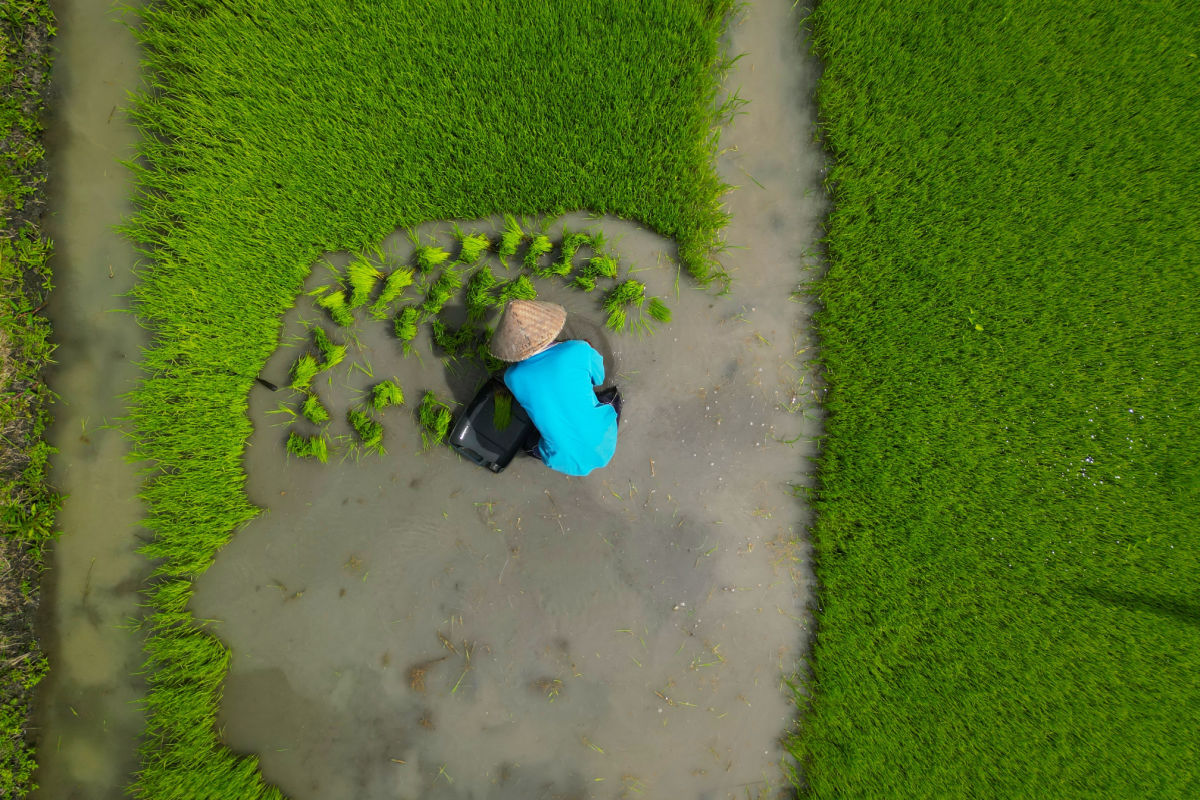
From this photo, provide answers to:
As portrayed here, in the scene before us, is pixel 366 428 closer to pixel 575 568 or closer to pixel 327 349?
pixel 327 349

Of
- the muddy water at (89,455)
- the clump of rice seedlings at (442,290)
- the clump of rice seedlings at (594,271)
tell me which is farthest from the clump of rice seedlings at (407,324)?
the muddy water at (89,455)

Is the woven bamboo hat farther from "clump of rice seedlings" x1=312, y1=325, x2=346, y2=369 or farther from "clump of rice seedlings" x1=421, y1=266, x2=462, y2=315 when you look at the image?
"clump of rice seedlings" x1=312, y1=325, x2=346, y2=369

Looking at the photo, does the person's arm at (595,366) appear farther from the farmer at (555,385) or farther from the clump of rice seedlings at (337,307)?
the clump of rice seedlings at (337,307)

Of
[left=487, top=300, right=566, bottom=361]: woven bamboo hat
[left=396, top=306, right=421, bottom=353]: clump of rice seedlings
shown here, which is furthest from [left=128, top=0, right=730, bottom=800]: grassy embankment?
[left=487, top=300, right=566, bottom=361]: woven bamboo hat

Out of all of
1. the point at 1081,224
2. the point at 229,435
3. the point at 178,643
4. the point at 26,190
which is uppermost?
the point at 26,190

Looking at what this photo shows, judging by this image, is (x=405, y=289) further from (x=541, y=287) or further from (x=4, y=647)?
(x=4, y=647)

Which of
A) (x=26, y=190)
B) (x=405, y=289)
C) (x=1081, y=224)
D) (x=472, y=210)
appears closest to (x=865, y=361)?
(x=1081, y=224)
